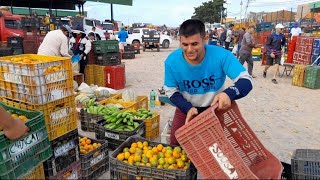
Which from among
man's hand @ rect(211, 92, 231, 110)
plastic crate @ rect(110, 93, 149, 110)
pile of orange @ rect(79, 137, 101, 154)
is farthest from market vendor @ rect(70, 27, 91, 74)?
man's hand @ rect(211, 92, 231, 110)

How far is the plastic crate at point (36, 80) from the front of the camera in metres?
2.95

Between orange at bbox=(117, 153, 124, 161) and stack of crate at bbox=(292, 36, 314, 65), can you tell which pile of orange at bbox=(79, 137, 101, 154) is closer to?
orange at bbox=(117, 153, 124, 161)

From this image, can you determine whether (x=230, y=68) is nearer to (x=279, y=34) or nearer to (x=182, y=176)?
(x=182, y=176)

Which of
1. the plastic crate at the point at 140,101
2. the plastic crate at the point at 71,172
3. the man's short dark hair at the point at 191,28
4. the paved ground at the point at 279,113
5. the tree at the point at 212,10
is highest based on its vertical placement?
the tree at the point at 212,10

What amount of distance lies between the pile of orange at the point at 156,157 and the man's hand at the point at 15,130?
3.17 feet

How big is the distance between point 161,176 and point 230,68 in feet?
4.09

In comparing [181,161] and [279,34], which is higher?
[279,34]

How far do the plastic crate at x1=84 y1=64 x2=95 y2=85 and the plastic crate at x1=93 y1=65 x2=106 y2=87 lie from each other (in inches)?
4.0

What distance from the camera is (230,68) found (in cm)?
275

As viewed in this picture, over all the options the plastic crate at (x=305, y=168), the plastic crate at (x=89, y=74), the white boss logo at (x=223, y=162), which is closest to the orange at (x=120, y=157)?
the white boss logo at (x=223, y=162)

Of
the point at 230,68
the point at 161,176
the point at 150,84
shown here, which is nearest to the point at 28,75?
the point at 161,176

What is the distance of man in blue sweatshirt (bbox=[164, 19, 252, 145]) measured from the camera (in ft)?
8.57

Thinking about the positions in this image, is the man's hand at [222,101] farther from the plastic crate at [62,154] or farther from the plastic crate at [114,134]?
the plastic crate at [114,134]

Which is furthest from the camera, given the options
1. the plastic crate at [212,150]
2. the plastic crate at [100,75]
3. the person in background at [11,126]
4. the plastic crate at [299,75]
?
the plastic crate at [299,75]
